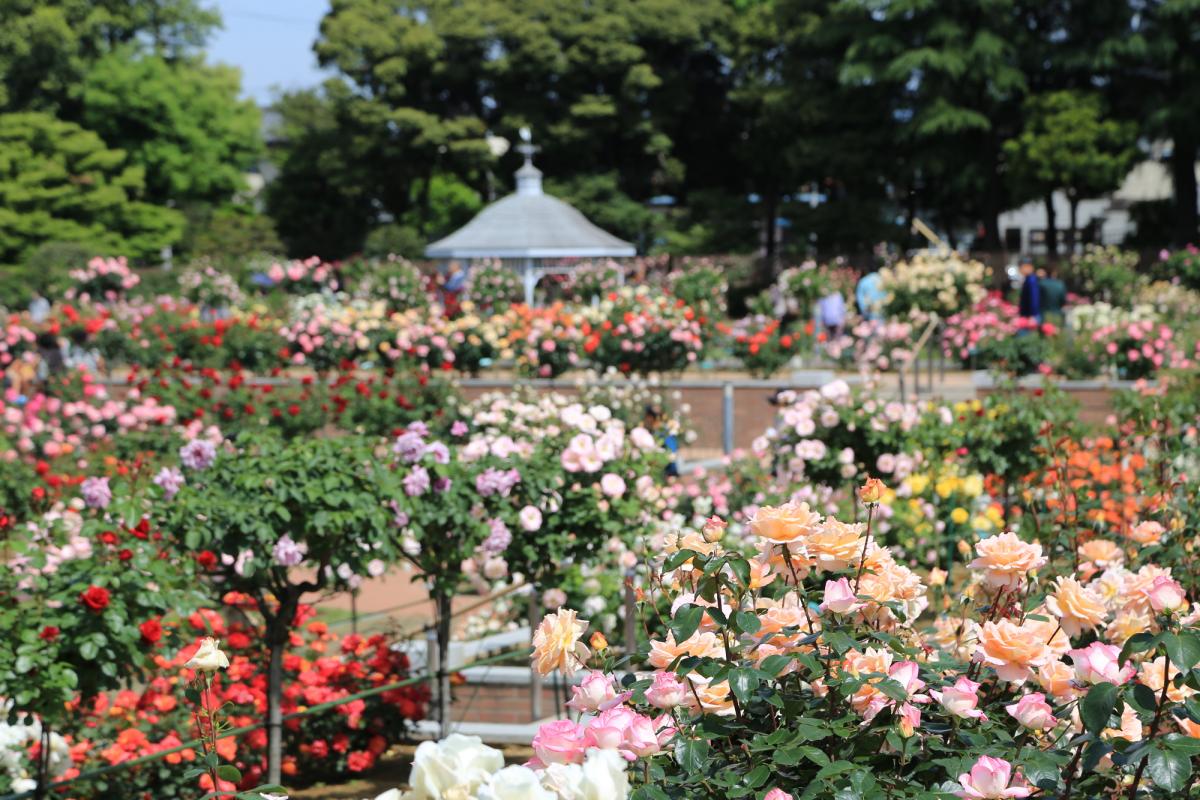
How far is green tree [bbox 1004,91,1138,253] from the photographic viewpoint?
30.9 meters

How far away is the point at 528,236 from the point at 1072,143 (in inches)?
575

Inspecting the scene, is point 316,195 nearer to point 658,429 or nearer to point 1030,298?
point 1030,298

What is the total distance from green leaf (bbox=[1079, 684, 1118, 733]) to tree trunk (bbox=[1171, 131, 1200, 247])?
3284 centimetres

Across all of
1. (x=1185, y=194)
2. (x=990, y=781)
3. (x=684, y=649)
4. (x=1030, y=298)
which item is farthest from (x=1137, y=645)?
(x=1185, y=194)

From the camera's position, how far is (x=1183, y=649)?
6.46ft

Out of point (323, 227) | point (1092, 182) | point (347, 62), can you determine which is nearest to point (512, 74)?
point (347, 62)

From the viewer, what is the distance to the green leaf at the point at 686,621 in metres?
2.22

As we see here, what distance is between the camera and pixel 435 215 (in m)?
43.4

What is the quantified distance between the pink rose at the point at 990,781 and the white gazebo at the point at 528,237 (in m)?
19.4

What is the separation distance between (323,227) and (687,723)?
140 feet

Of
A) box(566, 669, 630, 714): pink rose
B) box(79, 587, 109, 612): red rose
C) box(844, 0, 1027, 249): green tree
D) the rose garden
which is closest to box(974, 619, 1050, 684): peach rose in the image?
the rose garden

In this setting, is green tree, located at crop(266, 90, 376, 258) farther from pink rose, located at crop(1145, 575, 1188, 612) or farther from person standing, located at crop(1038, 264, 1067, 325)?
pink rose, located at crop(1145, 575, 1188, 612)

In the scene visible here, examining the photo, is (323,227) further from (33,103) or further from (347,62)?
(33,103)

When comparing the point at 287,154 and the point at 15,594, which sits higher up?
the point at 287,154
